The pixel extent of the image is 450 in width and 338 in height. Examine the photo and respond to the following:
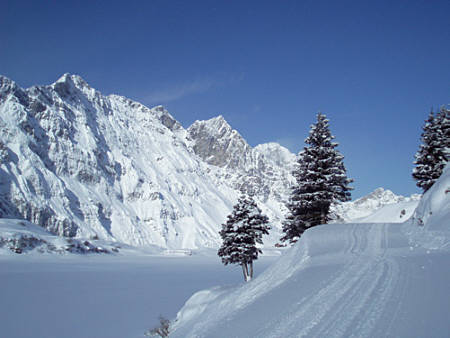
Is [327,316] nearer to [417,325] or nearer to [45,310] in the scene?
[417,325]

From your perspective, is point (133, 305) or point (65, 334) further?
point (133, 305)

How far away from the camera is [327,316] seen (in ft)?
18.1

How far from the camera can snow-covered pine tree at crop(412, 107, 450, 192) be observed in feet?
88.6

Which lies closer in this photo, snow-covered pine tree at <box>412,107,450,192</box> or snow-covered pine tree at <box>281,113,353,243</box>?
snow-covered pine tree at <box>281,113,353,243</box>

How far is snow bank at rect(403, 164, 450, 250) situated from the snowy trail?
20.1 inches

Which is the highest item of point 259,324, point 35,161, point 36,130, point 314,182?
point 36,130

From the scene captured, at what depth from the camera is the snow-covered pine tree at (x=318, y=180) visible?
21922mm

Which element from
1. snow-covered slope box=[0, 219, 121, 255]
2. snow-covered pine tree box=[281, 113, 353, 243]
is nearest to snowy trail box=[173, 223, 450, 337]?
snow-covered pine tree box=[281, 113, 353, 243]

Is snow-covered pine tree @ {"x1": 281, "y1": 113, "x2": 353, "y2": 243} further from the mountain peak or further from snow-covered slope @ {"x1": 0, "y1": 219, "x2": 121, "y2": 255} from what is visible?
the mountain peak

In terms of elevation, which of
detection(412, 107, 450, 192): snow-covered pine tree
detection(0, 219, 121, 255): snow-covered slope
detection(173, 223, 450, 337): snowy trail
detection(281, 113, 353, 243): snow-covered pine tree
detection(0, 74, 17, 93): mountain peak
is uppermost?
detection(0, 74, 17, 93): mountain peak

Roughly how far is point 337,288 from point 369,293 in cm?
67

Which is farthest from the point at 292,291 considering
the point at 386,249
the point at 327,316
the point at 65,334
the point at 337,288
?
the point at 65,334

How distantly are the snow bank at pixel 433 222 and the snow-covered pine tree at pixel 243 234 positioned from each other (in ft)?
49.4

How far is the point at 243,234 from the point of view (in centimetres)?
2648
